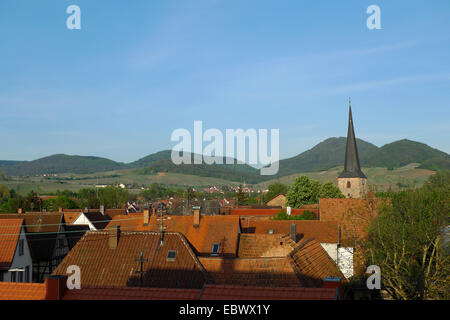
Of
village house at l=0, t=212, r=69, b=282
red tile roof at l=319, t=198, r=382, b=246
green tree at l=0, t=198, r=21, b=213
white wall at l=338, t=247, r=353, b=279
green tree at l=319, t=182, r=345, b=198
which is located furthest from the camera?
green tree at l=0, t=198, r=21, b=213

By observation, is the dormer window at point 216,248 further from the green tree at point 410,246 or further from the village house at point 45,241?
the village house at point 45,241

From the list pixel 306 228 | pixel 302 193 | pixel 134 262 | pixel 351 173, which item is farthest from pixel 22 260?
pixel 351 173

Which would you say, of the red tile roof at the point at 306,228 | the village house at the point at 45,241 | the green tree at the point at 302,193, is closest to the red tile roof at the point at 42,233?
the village house at the point at 45,241

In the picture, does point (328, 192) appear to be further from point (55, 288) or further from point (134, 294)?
point (55, 288)

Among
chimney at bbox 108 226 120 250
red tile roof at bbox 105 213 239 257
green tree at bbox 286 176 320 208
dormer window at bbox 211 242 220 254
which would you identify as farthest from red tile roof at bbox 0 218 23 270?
green tree at bbox 286 176 320 208

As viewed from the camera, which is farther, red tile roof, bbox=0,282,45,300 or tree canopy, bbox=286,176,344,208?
tree canopy, bbox=286,176,344,208

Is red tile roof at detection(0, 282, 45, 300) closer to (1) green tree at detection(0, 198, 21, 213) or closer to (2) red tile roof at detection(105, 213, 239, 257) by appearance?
(2) red tile roof at detection(105, 213, 239, 257)

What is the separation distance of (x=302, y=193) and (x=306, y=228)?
46.9 metres

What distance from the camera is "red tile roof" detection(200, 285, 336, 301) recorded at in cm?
1188

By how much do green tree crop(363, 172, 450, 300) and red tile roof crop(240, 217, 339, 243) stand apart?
919 centimetres

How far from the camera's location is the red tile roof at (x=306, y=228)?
37656 millimetres

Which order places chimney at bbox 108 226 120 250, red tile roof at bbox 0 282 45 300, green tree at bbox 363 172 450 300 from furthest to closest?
chimney at bbox 108 226 120 250 < green tree at bbox 363 172 450 300 < red tile roof at bbox 0 282 45 300
